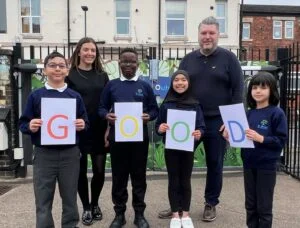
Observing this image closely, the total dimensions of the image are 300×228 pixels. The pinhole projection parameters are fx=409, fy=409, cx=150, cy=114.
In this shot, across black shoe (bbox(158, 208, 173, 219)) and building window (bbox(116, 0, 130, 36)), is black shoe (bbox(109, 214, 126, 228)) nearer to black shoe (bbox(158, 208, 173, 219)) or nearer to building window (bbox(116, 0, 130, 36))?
black shoe (bbox(158, 208, 173, 219))

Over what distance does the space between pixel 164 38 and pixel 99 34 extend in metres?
3.41

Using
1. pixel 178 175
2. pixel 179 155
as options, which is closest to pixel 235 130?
pixel 179 155

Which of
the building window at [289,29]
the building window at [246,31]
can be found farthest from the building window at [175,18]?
the building window at [289,29]

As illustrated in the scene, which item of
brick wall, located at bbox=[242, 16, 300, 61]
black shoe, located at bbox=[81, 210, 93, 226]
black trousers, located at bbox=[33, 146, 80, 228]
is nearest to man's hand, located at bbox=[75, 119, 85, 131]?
black trousers, located at bbox=[33, 146, 80, 228]

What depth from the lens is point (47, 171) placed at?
3664 mm

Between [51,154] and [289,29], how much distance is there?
34.7 metres

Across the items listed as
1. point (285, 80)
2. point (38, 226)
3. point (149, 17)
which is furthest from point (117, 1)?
point (38, 226)

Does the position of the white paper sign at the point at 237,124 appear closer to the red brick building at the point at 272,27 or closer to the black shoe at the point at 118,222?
the black shoe at the point at 118,222

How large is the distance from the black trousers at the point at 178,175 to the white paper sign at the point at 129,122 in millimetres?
418

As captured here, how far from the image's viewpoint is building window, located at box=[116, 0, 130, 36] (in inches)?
852

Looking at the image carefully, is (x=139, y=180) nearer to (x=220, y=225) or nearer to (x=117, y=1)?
(x=220, y=225)

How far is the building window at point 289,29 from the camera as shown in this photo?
34.8m

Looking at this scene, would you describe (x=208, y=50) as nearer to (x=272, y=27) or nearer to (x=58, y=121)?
(x=58, y=121)

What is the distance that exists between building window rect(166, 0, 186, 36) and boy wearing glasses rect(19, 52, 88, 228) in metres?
18.7
